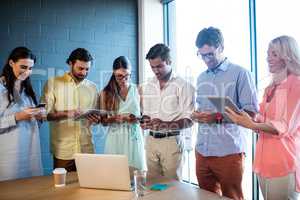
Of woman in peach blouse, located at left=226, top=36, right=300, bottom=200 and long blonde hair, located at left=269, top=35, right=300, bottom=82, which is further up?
long blonde hair, located at left=269, top=35, right=300, bottom=82

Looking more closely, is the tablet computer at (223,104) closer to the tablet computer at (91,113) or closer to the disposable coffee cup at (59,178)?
the tablet computer at (91,113)

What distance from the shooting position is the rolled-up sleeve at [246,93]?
2.25 m

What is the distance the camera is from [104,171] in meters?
1.87

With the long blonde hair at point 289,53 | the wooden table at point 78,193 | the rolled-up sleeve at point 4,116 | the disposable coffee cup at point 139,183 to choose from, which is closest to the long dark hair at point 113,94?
the rolled-up sleeve at point 4,116

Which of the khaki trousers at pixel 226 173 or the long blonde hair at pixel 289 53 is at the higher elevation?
the long blonde hair at pixel 289 53

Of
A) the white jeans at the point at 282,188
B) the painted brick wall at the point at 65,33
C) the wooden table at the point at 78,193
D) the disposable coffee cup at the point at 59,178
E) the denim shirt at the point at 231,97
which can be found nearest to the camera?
the wooden table at the point at 78,193

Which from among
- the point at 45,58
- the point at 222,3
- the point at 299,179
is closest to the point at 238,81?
the point at 299,179

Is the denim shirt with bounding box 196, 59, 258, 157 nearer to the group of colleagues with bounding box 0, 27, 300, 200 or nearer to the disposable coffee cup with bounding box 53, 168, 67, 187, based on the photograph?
the group of colleagues with bounding box 0, 27, 300, 200

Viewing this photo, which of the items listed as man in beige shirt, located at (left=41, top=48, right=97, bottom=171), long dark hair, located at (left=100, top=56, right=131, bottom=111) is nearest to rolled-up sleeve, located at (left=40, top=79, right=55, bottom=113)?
man in beige shirt, located at (left=41, top=48, right=97, bottom=171)

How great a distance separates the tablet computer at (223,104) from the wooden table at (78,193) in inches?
24.3

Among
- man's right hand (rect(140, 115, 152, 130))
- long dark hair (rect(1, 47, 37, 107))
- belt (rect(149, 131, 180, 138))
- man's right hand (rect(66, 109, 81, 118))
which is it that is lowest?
belt (rect(149, 131, 180, 138))

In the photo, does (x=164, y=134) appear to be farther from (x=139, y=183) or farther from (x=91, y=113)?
(x=139, y=183)

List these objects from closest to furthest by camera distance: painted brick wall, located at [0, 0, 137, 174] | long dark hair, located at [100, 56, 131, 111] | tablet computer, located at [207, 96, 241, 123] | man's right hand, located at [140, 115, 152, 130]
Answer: tablet computer, located at [207, 96, 241, 123] < man's right hand, located at [140, 115, 152, 130] < long dark hair, located at [100, 56, 131, 111] < painted brick wall, located at [0, 0, 137, 174]

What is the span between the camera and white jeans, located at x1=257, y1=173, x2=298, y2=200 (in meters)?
1.83
